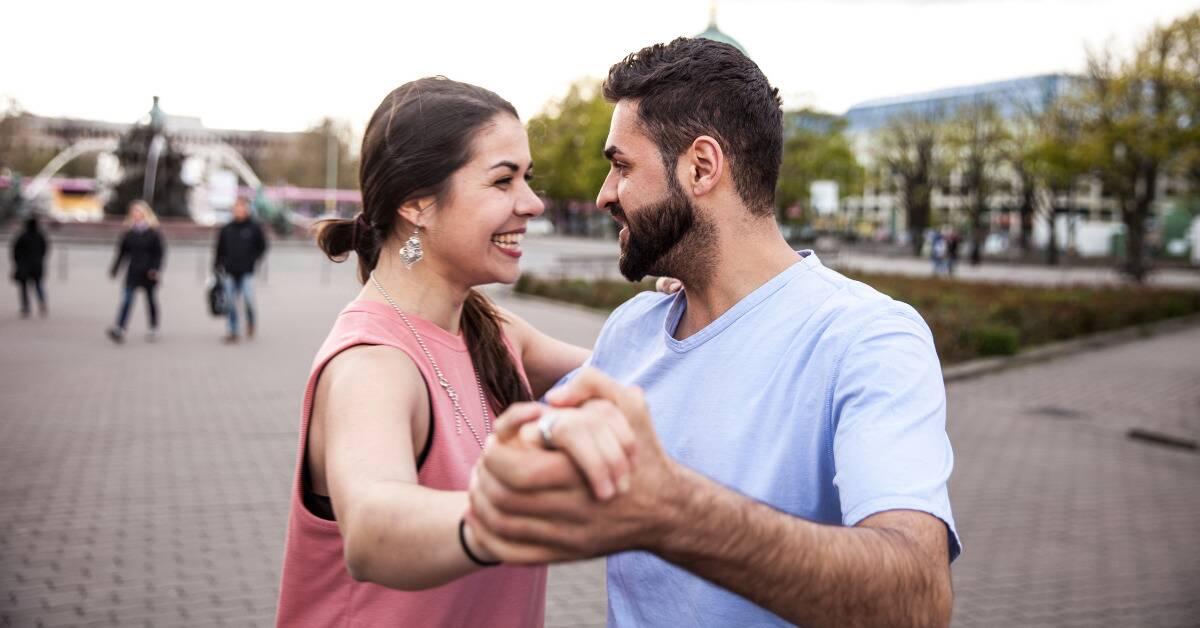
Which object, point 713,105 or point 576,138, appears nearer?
point 713,105

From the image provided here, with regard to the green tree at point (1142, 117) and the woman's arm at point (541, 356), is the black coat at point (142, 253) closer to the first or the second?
the woman's arm at point (541, 356)

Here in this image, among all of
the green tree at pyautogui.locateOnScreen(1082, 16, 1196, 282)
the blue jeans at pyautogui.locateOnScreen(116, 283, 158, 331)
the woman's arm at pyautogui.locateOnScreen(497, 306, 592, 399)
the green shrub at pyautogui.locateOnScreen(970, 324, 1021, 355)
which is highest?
the green tree at pyautogui.locateOnScreen(1082, 16, 1196, 282)

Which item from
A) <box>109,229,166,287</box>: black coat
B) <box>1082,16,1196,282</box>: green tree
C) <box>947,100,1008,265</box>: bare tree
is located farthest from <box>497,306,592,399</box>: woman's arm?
<box>947,100,1008,265</box>: bare tree

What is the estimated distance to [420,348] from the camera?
1.83 metres

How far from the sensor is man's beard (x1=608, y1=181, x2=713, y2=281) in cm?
193

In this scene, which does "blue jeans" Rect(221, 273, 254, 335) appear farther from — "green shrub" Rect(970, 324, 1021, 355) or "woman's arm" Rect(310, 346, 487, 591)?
"woman's arm" Rect(310, 346, 487, 591)

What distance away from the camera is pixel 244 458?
24.3 ft

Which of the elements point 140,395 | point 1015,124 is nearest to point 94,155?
point 1015,124

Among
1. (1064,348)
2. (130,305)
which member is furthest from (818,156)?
(130,305)

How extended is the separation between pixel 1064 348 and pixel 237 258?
13.4m

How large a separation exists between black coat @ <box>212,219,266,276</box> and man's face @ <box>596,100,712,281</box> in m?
12.7

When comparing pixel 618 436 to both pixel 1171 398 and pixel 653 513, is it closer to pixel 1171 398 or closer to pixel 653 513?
pixel 653 513

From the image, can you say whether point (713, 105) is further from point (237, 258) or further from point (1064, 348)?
point (1064, 348)

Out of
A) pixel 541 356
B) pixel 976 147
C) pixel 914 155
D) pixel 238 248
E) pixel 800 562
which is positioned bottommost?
pixel 800 562
